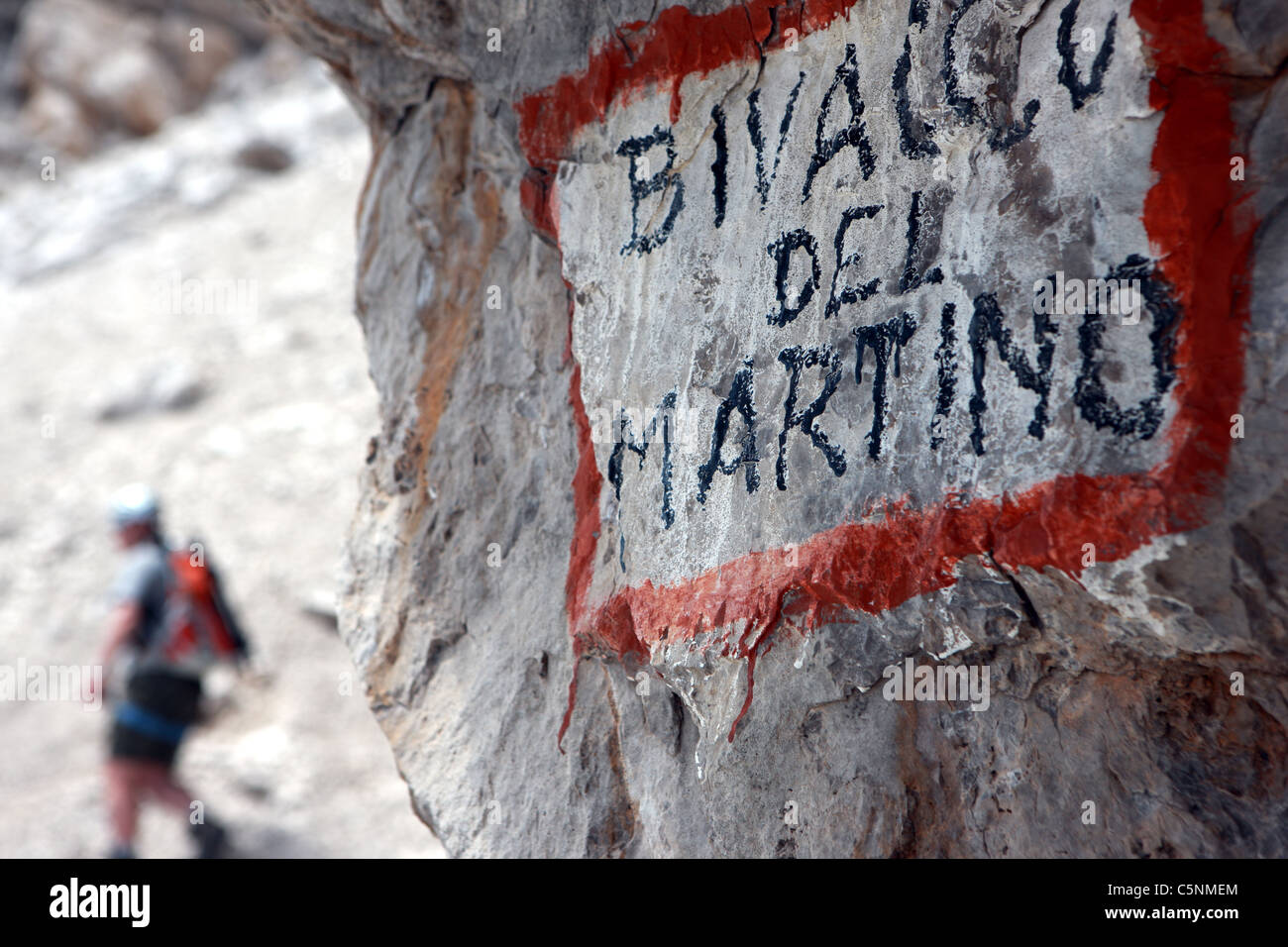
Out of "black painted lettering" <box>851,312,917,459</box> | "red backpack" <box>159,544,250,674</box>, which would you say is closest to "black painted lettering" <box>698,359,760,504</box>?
"black painted lettering" <box>851,312,917,459</box>

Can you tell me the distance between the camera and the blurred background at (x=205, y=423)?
500cm

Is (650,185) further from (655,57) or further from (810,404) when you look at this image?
(810,404)

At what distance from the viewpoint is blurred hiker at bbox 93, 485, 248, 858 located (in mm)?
3939

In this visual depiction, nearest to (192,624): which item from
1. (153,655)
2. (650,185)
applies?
(153,655)

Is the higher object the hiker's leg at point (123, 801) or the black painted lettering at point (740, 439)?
the black painted lettering at point (740, 439)

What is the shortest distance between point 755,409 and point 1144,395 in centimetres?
71

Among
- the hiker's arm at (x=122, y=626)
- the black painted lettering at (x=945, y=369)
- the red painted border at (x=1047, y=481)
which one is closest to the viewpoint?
the red painted border at (x=1047, y=481)

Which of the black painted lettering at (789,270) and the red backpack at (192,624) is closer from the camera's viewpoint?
the black painted lettering at (789,270)

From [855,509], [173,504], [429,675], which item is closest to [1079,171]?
[855,509]

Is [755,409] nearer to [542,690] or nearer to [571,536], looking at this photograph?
[571,536]

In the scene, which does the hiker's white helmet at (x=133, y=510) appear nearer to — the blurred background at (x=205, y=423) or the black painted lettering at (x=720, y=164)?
the blurred background at (x=205, y=423)

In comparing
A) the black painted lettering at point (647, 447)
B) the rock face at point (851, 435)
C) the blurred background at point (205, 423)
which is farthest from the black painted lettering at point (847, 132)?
the blurred background at point (205, 423)

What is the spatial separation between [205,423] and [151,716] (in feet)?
14.4

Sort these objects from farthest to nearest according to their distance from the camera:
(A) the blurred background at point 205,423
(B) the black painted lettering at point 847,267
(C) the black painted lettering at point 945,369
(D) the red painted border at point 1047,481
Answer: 1. (A) the blurred background at point 205,423
2. (B) the black painted lettering at point 847,267
3. (C) the black painted lettering at point 945,369
4. (D) the red painted border at point 1047,481
